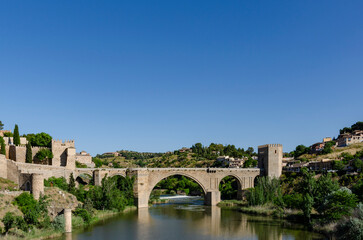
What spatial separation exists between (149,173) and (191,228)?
47.1ft

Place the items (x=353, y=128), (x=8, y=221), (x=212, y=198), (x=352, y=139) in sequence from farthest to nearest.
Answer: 1. (x=353, y=128)
2. (x=352, y=139)
3. (x=212, y=198)
4. (x=8, y=221)

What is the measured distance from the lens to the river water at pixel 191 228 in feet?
70.0

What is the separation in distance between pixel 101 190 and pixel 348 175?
2466 centimetres

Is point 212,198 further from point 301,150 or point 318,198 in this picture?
point 301,150

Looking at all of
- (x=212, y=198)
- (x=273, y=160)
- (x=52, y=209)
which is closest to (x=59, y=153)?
(x=52, y=209)

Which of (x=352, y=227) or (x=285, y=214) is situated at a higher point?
(x=352, y=227)

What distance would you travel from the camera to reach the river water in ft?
70.0

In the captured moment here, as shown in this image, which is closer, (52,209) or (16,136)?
(52,209)

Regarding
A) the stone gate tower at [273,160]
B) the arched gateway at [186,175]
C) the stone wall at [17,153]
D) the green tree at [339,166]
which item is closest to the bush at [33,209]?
the stone wall at [17,153]

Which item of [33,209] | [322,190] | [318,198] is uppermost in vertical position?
[322,190]

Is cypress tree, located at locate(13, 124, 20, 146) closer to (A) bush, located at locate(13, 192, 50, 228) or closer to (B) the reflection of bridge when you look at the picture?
(B) the reflection of bridge

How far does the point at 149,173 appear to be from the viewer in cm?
3806

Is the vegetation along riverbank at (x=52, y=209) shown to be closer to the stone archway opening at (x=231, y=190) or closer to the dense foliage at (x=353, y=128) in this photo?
the stone archway opening at (x=231, y=190)

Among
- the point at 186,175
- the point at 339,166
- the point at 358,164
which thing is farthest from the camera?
the point at 186,175
